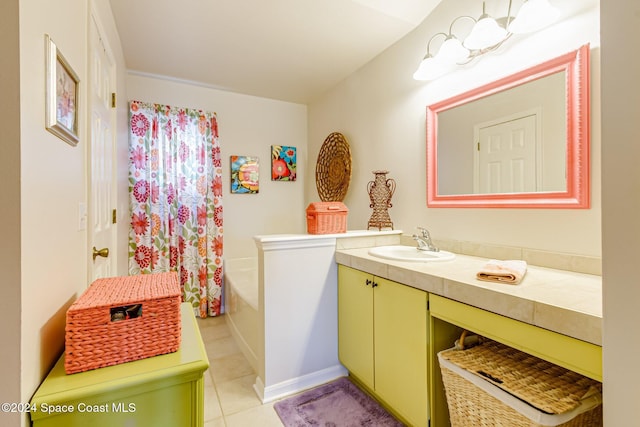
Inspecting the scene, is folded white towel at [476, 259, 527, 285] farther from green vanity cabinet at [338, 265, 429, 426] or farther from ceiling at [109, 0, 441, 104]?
ceiling at [109, 0, 441, 104]

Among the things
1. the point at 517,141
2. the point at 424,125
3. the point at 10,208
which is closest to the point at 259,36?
the point at 424,125

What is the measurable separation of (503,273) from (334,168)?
2160 millimetres

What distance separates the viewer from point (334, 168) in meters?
3.10

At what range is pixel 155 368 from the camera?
806 mm

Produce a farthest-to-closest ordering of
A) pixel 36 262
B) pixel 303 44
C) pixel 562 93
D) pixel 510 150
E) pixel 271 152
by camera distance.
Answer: pixel 271 152
pixel 303 44
pixel 510 150
pixel 562 93
pixel 36 262

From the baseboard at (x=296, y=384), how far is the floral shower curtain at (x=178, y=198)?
1.50 meters

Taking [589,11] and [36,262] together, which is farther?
[589,11]

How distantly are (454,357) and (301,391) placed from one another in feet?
3.54

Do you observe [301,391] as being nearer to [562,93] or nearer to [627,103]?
[627,103]

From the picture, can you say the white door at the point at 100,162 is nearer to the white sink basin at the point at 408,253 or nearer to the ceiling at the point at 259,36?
the ceiling at the point at 259,36

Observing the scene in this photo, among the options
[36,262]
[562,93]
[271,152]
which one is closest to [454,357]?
[562,93]

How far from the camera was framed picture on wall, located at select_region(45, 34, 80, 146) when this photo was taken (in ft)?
2.71

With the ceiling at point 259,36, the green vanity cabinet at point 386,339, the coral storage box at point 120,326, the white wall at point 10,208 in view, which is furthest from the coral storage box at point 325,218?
the white wall at point 10,208

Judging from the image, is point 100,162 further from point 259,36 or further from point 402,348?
point 402,348
